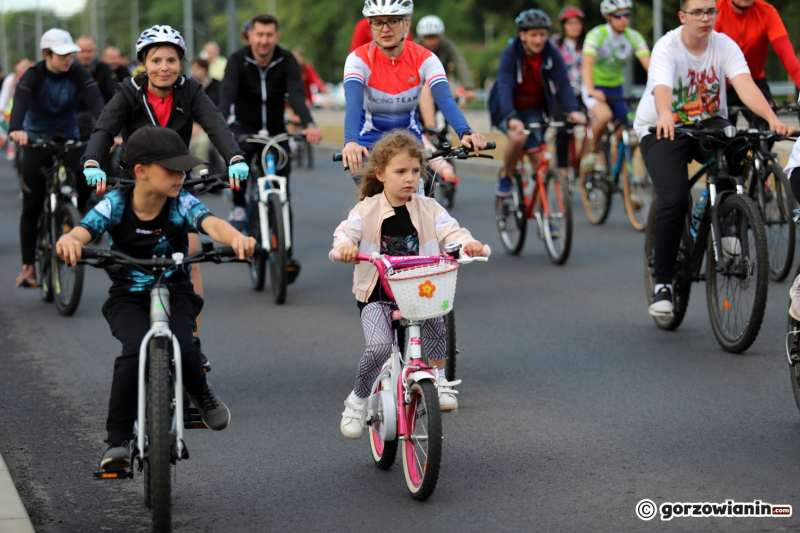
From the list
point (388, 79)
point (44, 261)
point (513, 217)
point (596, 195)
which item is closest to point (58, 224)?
A: point (44, 261)

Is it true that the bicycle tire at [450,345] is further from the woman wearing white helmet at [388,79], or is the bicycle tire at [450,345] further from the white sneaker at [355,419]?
the white sneaker at [355,419]

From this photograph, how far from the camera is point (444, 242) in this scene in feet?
18.3

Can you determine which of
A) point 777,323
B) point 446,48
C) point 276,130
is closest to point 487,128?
point 446,48

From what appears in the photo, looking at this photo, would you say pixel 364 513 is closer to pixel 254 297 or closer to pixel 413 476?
pixel 413 476

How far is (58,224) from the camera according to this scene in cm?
967

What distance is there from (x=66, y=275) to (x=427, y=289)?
554cm

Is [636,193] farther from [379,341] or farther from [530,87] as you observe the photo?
[379,341]

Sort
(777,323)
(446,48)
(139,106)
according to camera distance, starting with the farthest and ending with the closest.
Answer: (446,48) < (777,323) < (139,106)

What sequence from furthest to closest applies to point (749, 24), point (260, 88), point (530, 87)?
1. point (530, 87)
2. point (260, 88)
3. point (749, 24)

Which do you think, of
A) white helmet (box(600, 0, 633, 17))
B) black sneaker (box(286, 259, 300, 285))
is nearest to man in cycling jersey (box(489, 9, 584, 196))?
black sneaker (box(286, 259, 300, 285))

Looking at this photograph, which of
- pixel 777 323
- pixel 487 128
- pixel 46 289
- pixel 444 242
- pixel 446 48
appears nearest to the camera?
pixel 444 242

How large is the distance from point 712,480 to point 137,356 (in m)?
2.35

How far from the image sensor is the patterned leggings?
5273mm

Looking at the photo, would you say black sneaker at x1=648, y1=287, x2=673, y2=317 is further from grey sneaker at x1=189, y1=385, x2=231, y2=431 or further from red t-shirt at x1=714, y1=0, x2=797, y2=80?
grey sneaker at x1=189, y1=385, x2=231, y2=431
